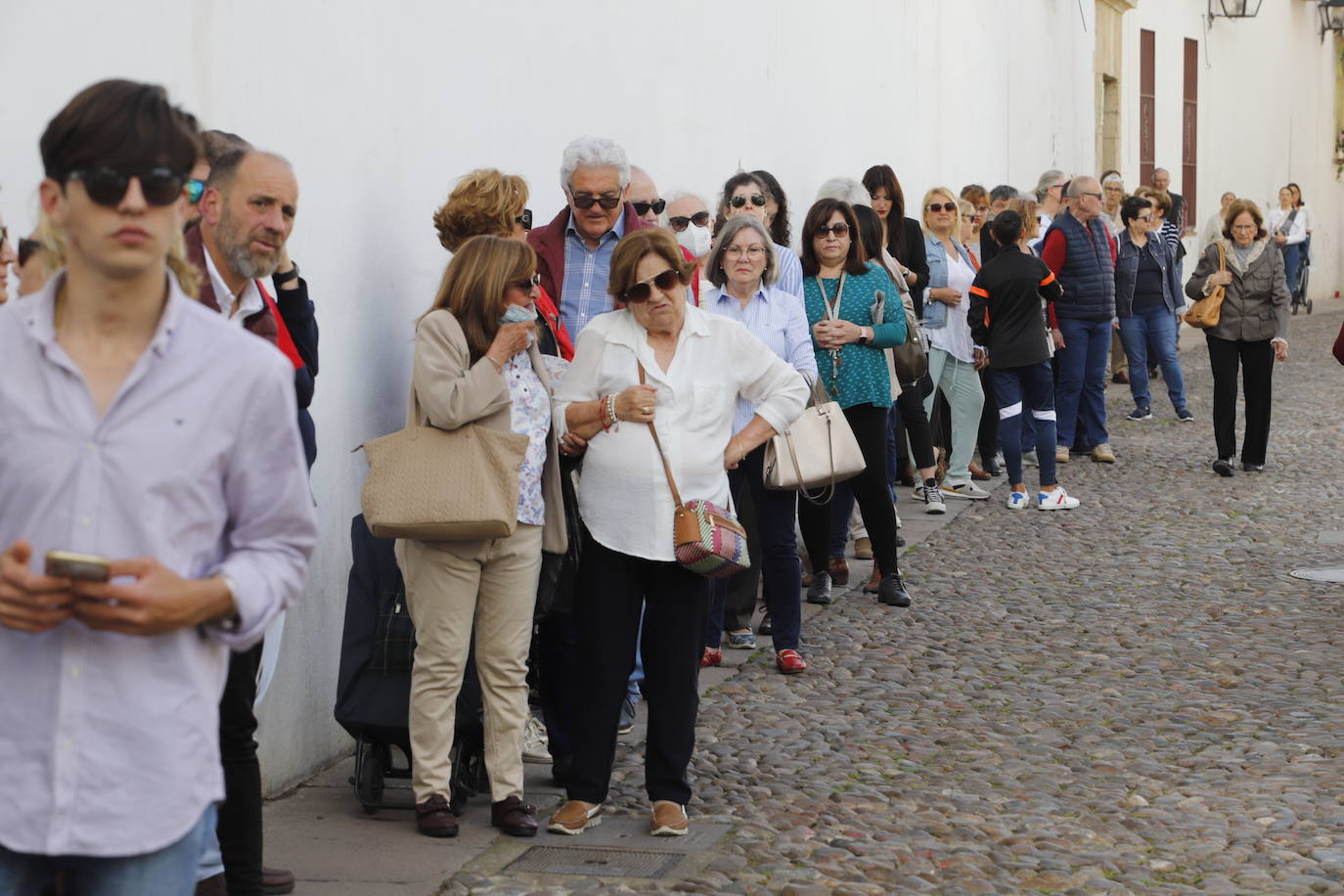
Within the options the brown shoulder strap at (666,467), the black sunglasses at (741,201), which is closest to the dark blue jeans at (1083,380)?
the black sunglasses at (741,201)

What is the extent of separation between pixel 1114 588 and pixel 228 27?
521 centimetres

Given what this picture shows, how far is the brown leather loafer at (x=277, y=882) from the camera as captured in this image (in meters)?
4.44

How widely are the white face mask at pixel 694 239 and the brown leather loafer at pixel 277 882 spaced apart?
14.4 feet

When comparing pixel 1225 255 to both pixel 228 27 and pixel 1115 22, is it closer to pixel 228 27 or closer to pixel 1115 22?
pixel 228 27

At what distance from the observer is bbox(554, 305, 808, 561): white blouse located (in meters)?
5.00

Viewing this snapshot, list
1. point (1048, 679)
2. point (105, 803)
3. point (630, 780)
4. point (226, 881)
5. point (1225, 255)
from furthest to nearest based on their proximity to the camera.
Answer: point (1225, 255) < point (1048, 679) < point (630, 780) < point (226, 881) < point (105, 803)

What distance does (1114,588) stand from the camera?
8672 millimetres

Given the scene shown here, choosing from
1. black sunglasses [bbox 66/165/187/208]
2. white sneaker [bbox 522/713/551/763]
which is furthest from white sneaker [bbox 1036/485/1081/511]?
black sunglasses [bbox 66/165/187/208]

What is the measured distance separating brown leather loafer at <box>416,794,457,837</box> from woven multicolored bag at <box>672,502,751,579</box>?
91cm

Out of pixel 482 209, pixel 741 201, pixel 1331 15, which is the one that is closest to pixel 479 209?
pixel 482 209

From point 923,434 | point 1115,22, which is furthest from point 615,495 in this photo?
point 1115,22

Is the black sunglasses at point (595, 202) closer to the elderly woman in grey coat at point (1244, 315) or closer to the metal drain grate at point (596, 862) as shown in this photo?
the metal drain grate at point (596, 862)

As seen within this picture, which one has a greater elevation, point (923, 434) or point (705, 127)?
point (705, 127)

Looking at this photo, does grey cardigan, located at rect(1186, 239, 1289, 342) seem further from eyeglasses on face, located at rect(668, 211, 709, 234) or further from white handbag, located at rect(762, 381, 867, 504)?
white handbag, located at rect(762, 381, 867, 504)
